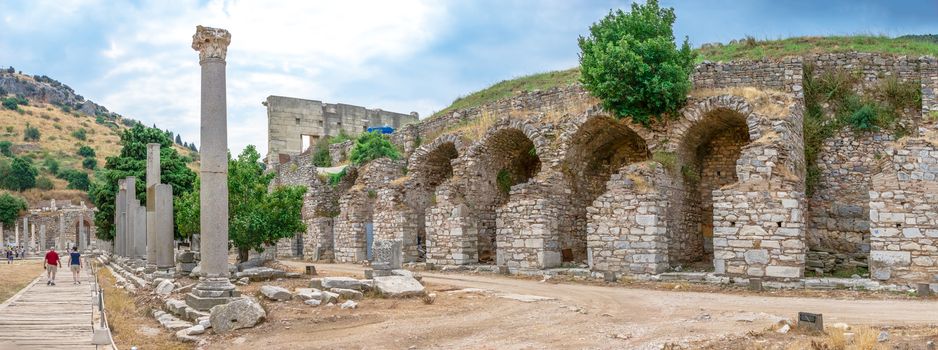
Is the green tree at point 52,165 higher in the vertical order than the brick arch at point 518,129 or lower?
higher

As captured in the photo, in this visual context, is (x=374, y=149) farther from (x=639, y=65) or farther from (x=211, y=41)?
(x=211, y=41)

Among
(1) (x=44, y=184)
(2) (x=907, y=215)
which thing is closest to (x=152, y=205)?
(2) (x=907, y=215)

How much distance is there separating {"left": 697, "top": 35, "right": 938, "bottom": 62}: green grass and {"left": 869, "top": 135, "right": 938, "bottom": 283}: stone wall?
6991 mm

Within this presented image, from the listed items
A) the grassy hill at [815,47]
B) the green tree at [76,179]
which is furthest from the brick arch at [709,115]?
the green tree at [76,179]

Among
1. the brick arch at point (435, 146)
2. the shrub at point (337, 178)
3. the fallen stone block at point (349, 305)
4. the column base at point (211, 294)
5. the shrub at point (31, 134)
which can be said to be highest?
the shrub at point (31, 134)

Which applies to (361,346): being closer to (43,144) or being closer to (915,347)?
(915,347)

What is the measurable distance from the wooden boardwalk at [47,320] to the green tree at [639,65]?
564 inches

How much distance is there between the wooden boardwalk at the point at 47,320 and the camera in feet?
35.5

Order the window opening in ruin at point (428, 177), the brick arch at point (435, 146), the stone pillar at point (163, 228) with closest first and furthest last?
the stone pillar at point (163, 228)
the brick arch at point (435, 146)
the window opening in ruin at point (428, 177)

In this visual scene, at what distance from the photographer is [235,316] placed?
1202 cm

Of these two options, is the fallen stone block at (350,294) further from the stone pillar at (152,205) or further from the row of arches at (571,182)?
the stone pillar at (152,205)

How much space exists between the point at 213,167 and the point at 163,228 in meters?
10.9

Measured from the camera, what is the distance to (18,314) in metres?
14.9

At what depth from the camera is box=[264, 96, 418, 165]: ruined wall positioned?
52469mm
